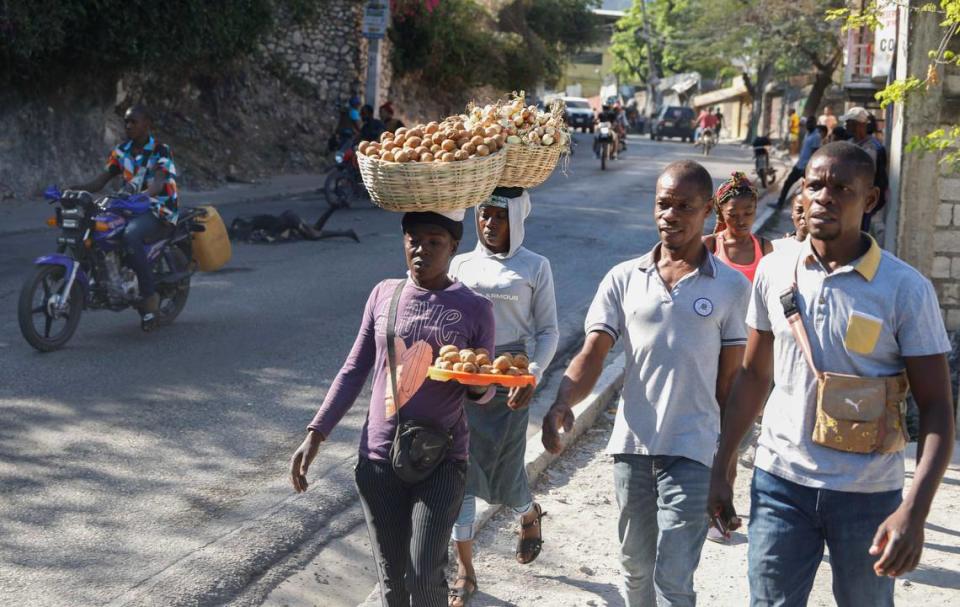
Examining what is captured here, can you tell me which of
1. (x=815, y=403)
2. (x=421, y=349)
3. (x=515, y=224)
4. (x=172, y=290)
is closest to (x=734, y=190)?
(x=515, y=224)

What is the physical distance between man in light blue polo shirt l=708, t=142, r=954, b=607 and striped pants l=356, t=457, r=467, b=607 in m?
0.95

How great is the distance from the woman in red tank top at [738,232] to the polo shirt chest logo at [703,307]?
1.93 meters

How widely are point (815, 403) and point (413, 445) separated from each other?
1205mm

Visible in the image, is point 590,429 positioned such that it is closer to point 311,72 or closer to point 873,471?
point 873,471

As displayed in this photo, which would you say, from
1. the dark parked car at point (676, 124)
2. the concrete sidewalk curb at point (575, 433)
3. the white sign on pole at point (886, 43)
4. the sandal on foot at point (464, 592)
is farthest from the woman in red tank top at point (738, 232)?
the dark parked car at point (676, 124)

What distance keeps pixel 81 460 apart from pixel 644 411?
11.6ft

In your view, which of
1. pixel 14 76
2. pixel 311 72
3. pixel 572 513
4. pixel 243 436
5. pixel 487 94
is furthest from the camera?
pixel 487 94

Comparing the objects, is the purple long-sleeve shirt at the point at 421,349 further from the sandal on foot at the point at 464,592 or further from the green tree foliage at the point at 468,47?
the green tree foliage at the point at 468,47

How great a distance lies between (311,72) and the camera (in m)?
29.8

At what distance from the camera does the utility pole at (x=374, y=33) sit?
26.5 metres

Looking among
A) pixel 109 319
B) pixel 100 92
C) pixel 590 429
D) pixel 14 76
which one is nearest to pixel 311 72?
pixel 100 92

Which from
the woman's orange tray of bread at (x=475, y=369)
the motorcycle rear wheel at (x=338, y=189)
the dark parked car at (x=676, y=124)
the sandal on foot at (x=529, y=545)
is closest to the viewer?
the woman's orange tray of bread at (x=475, y=369)

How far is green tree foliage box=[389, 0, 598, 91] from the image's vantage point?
33.6m

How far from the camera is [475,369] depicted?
11.6ft
